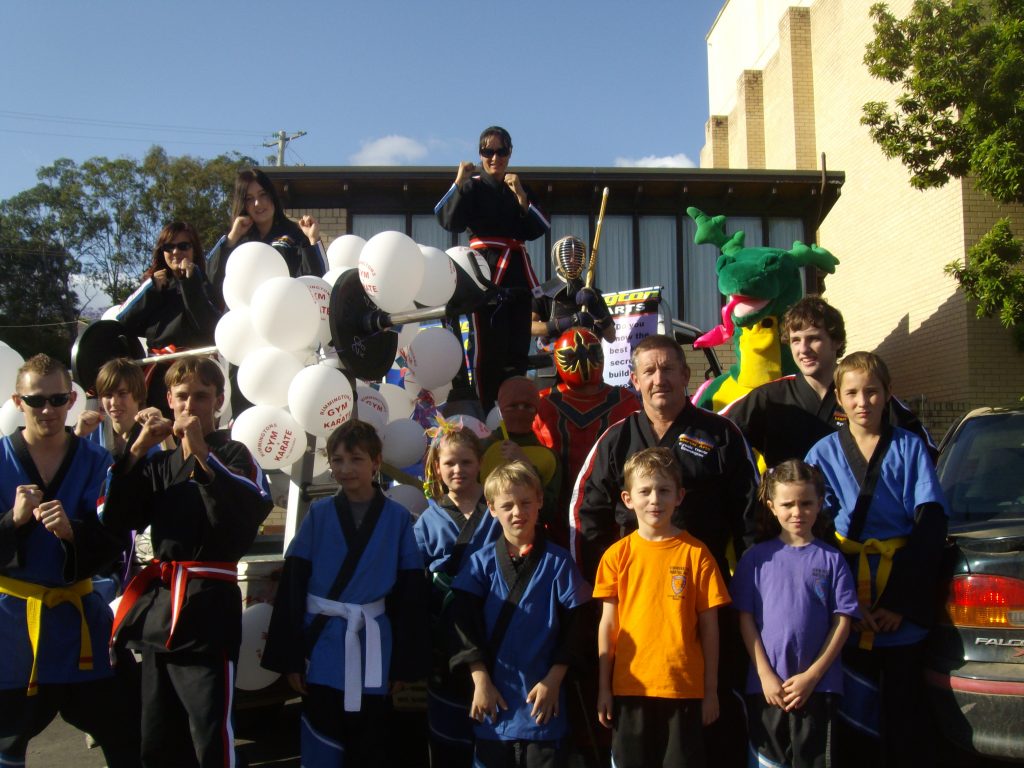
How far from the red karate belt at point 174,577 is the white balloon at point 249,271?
2101mm

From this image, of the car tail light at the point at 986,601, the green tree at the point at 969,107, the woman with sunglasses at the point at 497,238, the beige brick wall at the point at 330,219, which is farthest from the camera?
the beige brick wall at the point at 330,219

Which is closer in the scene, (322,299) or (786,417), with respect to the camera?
(786,417)

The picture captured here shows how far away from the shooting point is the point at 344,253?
20.1 feet

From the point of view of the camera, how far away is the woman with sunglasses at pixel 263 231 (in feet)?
19.7

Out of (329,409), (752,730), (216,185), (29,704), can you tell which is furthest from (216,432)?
(216,185)

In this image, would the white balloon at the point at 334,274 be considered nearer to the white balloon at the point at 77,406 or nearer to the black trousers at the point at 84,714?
the white balloon at the point at 77,406

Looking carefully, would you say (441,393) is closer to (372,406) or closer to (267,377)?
(372,406)

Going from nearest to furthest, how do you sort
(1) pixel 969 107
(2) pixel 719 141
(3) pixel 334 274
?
(3) pixel 334 274 < (1) pixel 969 107 < (2) pixel 719 141

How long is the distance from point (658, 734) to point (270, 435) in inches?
98.9

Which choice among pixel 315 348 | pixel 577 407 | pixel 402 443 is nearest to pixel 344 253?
pixel 315 348

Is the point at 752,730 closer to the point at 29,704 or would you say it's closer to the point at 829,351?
the point at 829,351

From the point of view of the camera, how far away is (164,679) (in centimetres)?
352

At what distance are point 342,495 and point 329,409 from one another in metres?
Result: 1.10

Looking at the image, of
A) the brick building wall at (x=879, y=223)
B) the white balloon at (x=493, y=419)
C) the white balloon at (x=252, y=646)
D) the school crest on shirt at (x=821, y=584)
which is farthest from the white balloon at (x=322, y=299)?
the brick building wall at (x=879, y=223)
